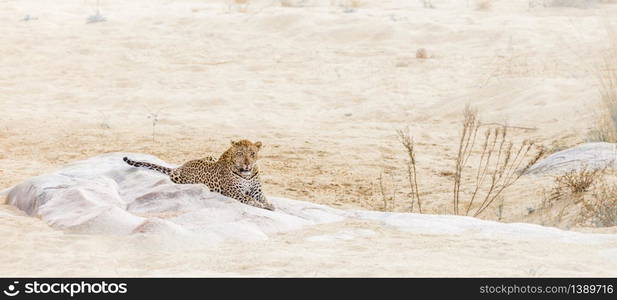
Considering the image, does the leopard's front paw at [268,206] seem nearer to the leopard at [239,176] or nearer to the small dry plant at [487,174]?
the leopard at [239,176]

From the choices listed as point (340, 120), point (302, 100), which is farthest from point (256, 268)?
point (302, 100)

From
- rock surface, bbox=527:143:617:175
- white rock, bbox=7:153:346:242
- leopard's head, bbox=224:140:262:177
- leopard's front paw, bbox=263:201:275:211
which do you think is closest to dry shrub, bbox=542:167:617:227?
rock surface, bbox=527:143:617:175

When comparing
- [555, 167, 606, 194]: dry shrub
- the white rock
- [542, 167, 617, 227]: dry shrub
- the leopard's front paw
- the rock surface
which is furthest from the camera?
the rock surface

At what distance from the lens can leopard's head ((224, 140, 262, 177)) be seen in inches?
289

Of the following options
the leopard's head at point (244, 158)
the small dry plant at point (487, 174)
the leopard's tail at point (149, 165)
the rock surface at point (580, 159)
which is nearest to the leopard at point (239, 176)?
the leopard's head at point (244, 158)

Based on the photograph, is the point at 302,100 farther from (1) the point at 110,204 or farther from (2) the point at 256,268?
(2) the point at 256,268

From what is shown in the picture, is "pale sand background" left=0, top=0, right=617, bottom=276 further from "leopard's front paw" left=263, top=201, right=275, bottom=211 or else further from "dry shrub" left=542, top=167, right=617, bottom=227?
"leopard's front paw" left=263, top=201, right=275, bottom=211

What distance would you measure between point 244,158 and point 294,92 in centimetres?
703

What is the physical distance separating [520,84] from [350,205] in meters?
5.08

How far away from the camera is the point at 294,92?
14336 mm

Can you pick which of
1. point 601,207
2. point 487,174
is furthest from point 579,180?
point 487,174

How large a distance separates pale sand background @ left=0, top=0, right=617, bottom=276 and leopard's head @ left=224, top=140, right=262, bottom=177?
91 centimetres

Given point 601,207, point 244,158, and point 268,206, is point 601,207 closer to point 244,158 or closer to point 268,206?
point 268,206

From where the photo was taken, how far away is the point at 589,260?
5.72 m
